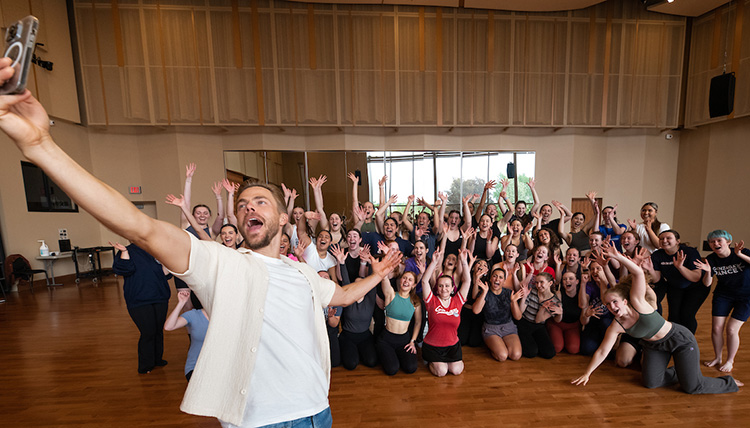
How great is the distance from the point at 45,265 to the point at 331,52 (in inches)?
338

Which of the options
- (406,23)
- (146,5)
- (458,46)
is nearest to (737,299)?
(458,46)

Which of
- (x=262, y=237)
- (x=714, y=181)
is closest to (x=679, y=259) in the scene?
(x=262, y=237)

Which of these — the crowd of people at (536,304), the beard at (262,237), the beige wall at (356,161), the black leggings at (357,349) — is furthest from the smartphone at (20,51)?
the beige wall at (356,161)

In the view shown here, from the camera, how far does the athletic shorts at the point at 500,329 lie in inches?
154

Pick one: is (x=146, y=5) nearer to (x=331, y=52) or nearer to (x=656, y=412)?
(x=331, y=52)

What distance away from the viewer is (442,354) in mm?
3430

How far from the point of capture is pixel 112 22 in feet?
26.9

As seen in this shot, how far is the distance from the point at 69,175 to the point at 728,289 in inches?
197

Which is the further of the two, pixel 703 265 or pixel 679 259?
pixel 679 259

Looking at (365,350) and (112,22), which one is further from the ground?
(112,22)

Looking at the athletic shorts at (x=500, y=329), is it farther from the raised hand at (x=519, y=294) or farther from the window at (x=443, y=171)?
the window at (x=443, y=171)

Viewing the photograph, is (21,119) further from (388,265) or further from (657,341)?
(657,341)

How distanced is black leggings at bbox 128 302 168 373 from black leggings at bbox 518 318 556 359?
4004mm

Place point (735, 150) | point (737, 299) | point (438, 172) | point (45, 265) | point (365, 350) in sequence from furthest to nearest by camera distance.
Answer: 1. point (438, 172)
2. point (735, 150)
3. point (45, 265)
4. point (365, 350)
5. point (737, 299)
